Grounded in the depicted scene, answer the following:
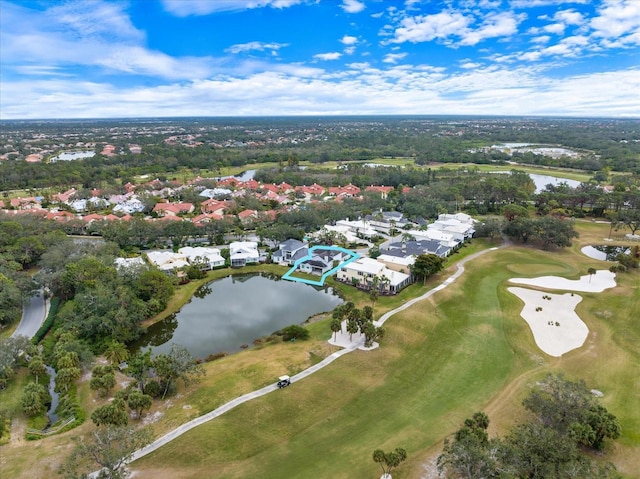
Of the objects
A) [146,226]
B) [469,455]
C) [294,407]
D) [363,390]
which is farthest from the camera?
[146,226]

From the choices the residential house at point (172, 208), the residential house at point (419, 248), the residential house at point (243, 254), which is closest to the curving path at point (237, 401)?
the residential house at point (419, 248)

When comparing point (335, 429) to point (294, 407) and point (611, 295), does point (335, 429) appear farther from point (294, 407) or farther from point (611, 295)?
point (611, 295)

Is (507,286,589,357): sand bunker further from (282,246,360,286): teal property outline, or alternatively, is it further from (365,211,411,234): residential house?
(365,211,411,234): residential house

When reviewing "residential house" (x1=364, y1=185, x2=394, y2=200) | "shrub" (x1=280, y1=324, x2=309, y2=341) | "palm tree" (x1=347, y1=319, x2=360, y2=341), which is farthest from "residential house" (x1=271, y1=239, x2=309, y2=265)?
"residential house" (x1=364, y1=185, x2=394, y2=200)

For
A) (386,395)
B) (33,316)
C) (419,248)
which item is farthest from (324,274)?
(33,316)

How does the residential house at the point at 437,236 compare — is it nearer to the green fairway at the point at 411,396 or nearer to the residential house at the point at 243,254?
the green fairway at the point at 411,396

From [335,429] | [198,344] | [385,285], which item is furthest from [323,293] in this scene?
[335,429]
